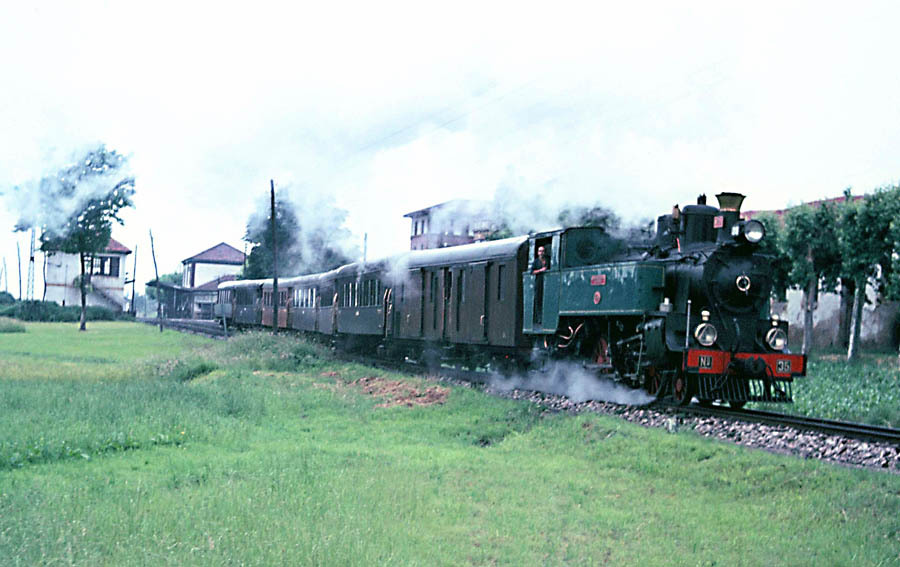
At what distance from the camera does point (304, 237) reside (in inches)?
1754

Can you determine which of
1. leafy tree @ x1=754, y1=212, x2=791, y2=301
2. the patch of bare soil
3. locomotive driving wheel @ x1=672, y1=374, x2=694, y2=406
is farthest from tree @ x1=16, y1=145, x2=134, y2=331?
leafy tree @ x1=754, y1=212, x2=791, y2=301

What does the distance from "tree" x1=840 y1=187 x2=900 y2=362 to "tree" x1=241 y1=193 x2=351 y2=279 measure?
20608mm

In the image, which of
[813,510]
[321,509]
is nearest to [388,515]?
[321,509]

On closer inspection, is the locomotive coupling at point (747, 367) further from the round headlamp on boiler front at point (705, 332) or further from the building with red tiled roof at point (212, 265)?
the building with red tiled roof at point (212, 265)

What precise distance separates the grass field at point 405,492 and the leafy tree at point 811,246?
2188 cm

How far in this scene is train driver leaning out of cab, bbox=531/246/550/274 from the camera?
55.0 ft

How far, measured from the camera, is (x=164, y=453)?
36.3 ft

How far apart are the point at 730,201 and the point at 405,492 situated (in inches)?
317

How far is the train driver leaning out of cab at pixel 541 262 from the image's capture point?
16766 millimetres

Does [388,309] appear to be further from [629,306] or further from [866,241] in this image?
[866,241]

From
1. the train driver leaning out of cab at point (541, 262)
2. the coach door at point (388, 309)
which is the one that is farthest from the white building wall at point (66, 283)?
the train driver leaning out of cab at point (541, 262)

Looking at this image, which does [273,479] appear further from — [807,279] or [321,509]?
[807,279]

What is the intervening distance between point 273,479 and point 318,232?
1307 inches

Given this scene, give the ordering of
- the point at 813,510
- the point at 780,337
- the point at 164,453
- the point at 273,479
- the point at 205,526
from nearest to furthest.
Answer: the point at 205,526
the point at 813,510
the point at 273,479
the point at 164,453
the point at 780,337
